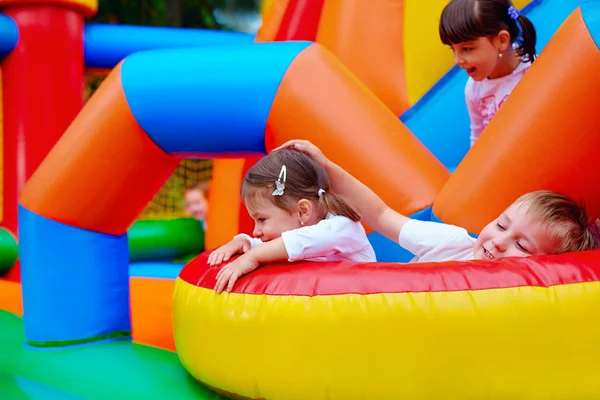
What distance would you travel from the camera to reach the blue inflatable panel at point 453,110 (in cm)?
261

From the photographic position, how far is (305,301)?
149cm

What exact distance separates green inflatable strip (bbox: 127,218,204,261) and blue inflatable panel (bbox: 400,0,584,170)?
2170 mm

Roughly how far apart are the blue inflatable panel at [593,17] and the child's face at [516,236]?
40cm

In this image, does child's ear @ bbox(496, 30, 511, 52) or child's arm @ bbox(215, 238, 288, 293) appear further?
child's ear @ bbox(496, 30, 511, 52)

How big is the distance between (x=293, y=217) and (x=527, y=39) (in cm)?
106

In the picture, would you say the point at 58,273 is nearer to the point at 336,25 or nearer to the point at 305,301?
the point at 305,301

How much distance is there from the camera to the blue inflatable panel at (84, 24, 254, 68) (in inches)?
177

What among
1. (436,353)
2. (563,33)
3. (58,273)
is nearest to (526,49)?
(563,33)

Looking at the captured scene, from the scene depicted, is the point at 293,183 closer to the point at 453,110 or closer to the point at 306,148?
the point at 306,148

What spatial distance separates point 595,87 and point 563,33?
6.6 inches

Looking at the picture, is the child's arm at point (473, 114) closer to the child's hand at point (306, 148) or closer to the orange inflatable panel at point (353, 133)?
the orange inflatable panel at point (353, 133)

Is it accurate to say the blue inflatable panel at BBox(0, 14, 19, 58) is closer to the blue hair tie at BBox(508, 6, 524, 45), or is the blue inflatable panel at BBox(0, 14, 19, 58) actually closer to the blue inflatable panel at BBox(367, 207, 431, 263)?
the blue inflatable panel at BBox(367, 207, 431, 263)

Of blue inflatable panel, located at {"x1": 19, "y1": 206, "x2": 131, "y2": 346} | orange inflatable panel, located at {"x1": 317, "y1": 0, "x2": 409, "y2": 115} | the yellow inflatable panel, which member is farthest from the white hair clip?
orange inflatable panel, located at {"x1": 317, "y1": 0, "x2": 409, "y2": 115}

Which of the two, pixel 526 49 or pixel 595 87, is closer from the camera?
pixel 595 87
